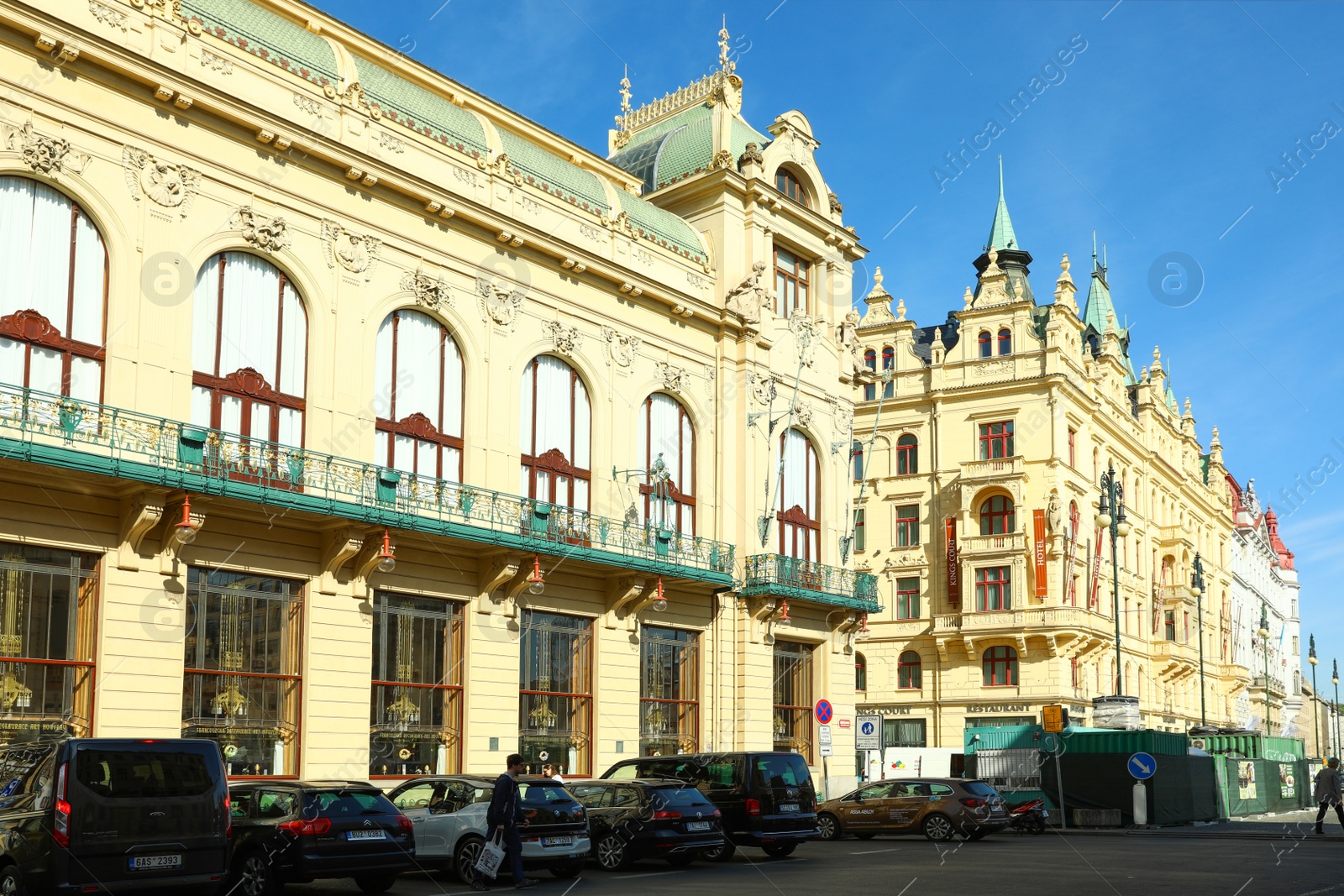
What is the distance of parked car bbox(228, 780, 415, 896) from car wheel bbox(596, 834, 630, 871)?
4.20 metres

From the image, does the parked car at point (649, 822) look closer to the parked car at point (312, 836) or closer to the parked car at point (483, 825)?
the parked car at point (483, 825)

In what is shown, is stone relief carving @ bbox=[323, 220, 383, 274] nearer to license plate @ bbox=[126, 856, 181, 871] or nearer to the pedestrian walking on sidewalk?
license plate @ bbox=[126, 856, 181, 871]

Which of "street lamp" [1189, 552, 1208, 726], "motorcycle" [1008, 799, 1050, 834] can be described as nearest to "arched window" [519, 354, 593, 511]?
"motorcycle" [1008, 799, 1050, 834]

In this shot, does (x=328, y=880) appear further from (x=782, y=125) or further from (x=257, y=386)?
(x=782, y=125)

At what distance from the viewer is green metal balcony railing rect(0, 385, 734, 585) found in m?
20.8

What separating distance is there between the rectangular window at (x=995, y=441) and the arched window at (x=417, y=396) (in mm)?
35134

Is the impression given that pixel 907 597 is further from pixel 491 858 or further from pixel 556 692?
pixel 491 858

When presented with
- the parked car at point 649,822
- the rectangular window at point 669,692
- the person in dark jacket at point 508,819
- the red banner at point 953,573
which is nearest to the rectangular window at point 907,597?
the red banner at point 953,573

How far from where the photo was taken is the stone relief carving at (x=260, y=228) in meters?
24.6

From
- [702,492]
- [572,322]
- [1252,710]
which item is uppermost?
[572,322]

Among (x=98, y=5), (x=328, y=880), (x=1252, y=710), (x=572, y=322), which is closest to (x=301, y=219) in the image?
(x=98, y=5)

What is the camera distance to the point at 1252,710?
9631cm

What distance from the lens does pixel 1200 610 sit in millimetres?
66062

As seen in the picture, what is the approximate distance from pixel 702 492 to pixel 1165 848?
13.7 m
